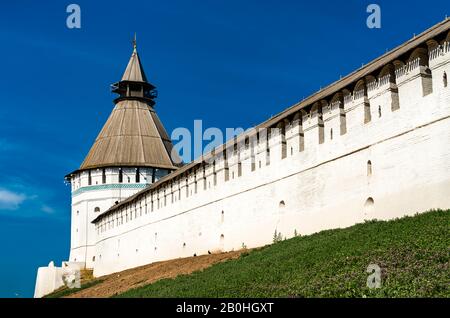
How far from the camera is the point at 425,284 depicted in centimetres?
1315

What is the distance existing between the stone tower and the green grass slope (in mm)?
32567

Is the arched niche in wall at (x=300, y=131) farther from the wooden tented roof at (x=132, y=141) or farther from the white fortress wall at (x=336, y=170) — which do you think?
the wooden tented roof at (x=132, y=141)

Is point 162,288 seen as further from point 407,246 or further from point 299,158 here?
point 407,246

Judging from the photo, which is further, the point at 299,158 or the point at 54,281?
the point at 54,281

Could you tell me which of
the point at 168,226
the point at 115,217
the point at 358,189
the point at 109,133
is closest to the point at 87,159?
the point at 109,133

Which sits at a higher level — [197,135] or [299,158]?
[197,135]

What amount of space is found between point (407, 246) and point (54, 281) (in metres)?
36.9

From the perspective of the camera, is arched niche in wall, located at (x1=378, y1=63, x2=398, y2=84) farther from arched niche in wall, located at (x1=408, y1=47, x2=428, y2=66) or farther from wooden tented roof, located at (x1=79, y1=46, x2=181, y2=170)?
wooden tented roof, located at (x1=79, y1=46, x2=181, y2=170)

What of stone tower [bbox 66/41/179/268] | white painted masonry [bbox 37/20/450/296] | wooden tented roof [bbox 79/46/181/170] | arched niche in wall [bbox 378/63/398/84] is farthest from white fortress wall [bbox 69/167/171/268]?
arched niche in wall [bbox 378/63/398/84]

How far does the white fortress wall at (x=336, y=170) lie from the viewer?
1945 centimetres

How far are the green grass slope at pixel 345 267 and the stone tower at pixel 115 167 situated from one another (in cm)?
3257

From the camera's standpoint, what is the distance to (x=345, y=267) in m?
16.3

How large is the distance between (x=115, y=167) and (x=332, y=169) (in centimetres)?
3364
